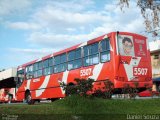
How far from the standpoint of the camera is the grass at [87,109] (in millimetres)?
10789

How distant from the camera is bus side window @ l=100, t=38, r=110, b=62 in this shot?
17.7m

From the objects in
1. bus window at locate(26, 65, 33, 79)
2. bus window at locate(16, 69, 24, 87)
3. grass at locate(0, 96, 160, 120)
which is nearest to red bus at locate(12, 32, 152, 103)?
bus window at locate(26, 65, 33, 79)

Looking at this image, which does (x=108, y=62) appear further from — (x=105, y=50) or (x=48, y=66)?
(x=48, y=66)

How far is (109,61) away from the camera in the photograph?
17.5 meters

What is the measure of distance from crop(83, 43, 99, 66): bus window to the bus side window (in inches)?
15.5

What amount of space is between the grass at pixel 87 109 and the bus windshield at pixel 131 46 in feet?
18.4

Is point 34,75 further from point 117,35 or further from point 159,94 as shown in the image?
point 159,94

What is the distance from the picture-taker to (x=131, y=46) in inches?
720

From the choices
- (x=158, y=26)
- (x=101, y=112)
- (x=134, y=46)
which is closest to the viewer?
(x=101, y=112)

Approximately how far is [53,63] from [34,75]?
372cm

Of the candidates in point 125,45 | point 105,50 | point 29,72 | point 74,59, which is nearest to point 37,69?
point 29,72

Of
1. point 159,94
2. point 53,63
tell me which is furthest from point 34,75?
point 159,94

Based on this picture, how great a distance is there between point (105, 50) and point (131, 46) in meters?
1.50

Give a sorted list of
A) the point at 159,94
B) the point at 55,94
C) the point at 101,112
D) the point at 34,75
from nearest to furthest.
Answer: the point at 101,112 → the point at 159,94 → the point at 55,94 → the point at 34,75
